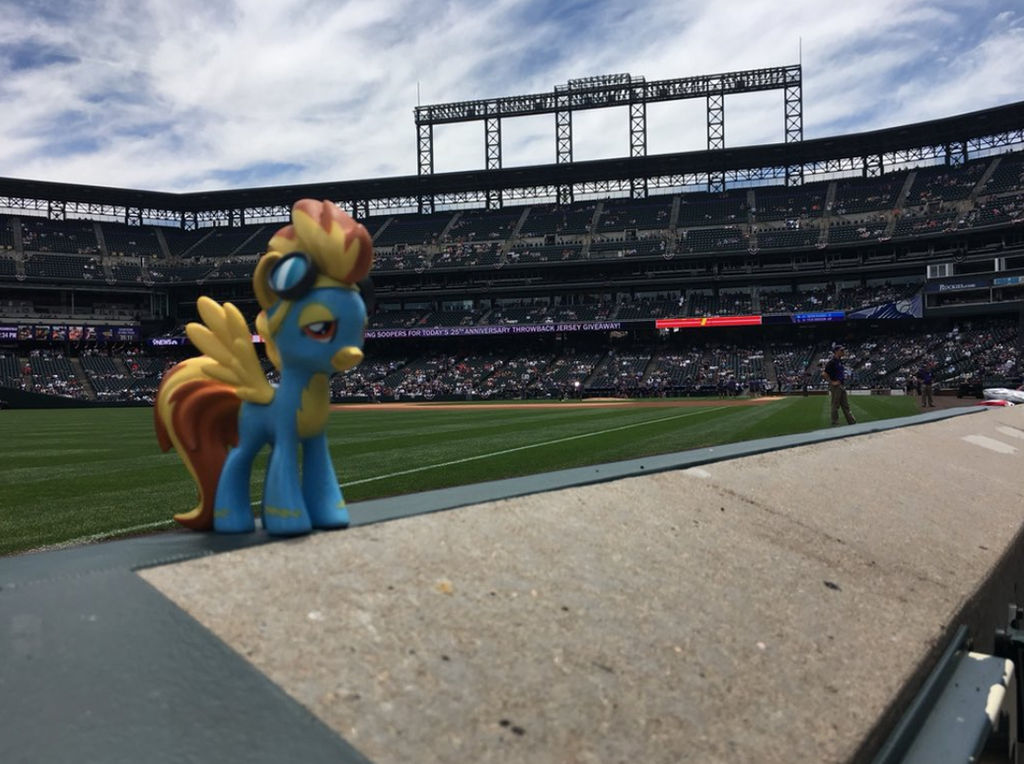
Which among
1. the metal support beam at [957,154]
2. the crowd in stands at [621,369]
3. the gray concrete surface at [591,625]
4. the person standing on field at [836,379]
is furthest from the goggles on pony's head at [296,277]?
the metal support beam at [957,154]

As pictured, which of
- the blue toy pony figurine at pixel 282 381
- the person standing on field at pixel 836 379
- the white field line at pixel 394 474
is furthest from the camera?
the person standing on field at pixel 836 379

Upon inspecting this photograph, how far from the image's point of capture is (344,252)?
3.15 m

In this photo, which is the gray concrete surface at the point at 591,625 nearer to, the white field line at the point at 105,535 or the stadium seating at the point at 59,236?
the white field line at the point at 105,535

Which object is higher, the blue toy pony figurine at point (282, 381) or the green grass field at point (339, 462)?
the blue toy pony figurine at point (282, 381)

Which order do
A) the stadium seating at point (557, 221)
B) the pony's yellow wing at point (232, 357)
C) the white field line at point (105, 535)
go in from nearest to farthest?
1. the pony's yellow wing at point (232, 357)
2. the white field line at point (105, 535)
3. the stadium seating at point (557, 221)

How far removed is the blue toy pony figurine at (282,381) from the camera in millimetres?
3145

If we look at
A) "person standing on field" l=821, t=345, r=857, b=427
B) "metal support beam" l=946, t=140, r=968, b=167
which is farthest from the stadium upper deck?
"person standing on field" l=821, t=345, r=857, b=427

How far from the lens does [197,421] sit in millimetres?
3332

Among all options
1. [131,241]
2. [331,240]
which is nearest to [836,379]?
[331,240]

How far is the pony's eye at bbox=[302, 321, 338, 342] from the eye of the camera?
318 cm

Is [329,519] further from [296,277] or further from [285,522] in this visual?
[296,277]

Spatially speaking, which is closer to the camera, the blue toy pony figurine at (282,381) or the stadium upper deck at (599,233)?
the blue toy pony figurine at (282,381)

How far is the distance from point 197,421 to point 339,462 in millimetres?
6525

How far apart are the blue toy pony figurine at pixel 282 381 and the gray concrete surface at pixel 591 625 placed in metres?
0.40
